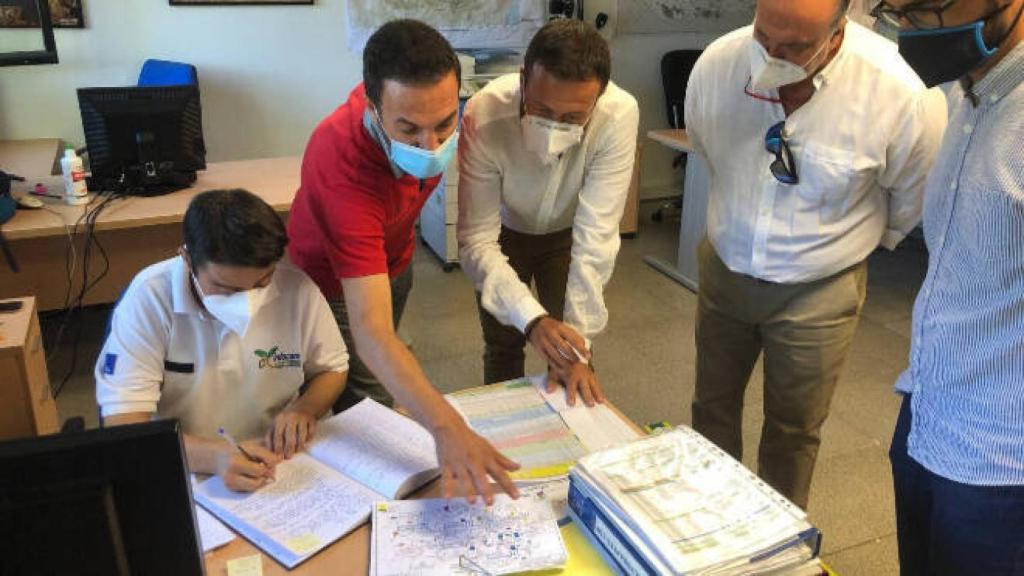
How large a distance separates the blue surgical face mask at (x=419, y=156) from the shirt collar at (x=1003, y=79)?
0.81m

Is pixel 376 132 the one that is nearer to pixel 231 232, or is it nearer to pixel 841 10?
pixel 231 232

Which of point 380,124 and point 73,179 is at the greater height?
point 380,124

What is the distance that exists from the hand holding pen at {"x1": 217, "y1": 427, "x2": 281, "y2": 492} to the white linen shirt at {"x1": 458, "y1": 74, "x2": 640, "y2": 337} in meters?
0.60

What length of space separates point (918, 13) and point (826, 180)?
480mm

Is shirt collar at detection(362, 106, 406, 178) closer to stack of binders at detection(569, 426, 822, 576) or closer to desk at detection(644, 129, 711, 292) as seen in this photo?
stack of binders at detection(569, 426, 822, 576)

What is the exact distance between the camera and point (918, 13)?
1025 millimetres

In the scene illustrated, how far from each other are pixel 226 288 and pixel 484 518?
0.61 meters

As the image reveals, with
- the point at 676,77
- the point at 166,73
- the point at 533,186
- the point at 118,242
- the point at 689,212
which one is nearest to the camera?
the point at 533,186

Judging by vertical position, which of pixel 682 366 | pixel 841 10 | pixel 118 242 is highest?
pixel 841 10

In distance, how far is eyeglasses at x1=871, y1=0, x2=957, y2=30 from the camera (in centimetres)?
99

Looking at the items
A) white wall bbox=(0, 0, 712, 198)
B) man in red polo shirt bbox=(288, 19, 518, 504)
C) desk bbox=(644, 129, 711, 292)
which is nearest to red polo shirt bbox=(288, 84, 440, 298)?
man in red polo shirt bbox=(288, 19, 518, 504)

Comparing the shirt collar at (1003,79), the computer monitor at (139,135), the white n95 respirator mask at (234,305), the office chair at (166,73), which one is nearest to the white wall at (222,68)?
the office chair at (166,73)

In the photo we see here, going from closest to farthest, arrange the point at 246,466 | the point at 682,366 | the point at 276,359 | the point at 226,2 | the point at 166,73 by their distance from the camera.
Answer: the point at 246,466 < the point at 276,359 < the point at 682,366 < the point at 166,73 < the point at 226,2

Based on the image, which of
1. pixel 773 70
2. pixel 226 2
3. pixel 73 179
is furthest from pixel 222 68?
pixel 773 70
